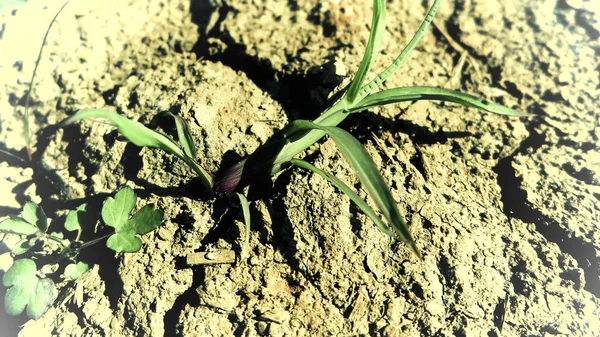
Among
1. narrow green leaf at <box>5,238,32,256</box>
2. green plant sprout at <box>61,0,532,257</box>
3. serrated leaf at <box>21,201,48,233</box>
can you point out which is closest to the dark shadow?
green plant sprout at <box>61,0,532,257</box>

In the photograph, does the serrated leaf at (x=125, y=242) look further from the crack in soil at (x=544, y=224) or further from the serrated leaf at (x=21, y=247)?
the crack in soil at (x=544, y=224)

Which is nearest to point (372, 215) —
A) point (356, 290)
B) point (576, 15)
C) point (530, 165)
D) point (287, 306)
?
point (356, 290)

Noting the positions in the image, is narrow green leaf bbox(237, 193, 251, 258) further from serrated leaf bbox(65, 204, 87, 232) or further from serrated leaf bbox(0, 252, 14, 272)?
serrated leaf bbox(0, 252, 14, 272)

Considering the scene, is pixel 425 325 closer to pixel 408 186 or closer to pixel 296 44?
pixel 408 186

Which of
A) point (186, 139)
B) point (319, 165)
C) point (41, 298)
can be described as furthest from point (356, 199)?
point (41, 298)

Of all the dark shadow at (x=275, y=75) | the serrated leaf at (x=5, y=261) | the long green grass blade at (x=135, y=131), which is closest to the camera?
the long green grass blade at (x=135, y=131)

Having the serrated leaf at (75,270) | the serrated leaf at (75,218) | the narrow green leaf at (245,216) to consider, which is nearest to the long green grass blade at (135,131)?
the narrow green leaf at (245,216)
